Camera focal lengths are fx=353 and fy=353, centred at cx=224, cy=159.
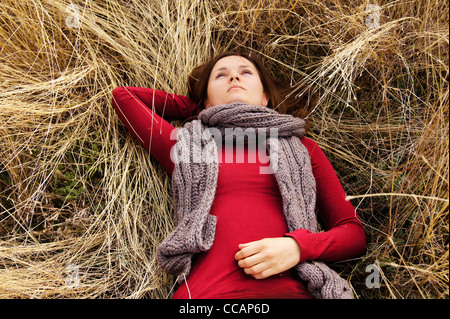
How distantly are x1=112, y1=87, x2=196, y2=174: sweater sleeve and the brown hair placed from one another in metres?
0.16

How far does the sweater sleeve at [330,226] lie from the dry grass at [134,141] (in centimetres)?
14

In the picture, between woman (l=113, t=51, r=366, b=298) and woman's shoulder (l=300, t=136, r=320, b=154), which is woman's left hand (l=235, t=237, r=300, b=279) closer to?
woman (l=113, t=51, r=366, b=298)

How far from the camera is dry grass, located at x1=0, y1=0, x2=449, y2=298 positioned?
63.3 inches

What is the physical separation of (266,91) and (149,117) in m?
0.70

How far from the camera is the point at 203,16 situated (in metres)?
2.27

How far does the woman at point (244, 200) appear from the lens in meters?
1.38

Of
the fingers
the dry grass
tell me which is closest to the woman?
the fingers

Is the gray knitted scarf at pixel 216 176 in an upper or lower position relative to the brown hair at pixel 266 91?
lower

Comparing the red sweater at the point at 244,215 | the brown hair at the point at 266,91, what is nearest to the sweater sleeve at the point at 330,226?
the red sweater at the point at 244,215

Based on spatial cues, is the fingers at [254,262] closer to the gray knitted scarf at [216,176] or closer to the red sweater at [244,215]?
the red sweater at [244,215]
